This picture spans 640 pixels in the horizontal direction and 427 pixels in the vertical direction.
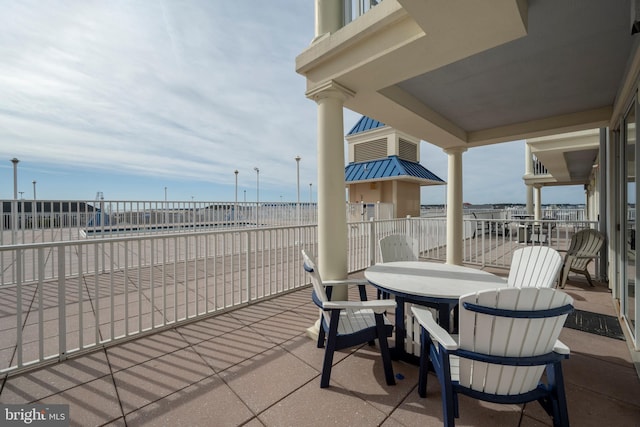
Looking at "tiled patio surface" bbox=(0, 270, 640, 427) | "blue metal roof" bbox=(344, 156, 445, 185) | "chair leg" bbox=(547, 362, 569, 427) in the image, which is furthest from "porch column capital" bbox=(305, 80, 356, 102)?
"blue metal roof" bbox=(344, 156, 445, 185)

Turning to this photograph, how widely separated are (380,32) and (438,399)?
306cm

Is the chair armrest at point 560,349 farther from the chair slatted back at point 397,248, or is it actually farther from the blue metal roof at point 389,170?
the blue metal roof at point 389,170

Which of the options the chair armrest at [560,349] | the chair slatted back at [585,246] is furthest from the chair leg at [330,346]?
the chair slatted back at [585,246]

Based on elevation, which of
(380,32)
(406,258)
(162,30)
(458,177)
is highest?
(162,30)

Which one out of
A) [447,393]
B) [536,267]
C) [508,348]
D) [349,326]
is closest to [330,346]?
[349,326]

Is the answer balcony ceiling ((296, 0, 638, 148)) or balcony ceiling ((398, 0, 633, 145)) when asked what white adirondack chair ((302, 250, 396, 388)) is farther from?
balcony ceiling ((398, 0, 633, 145))

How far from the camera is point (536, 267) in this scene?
2475 millimetres

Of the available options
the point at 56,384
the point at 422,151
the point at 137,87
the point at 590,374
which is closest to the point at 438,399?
the point at 590,374

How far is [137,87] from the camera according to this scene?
228 inches

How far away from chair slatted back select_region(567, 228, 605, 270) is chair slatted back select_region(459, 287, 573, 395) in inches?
181

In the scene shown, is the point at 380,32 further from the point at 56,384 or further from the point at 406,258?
the point at 56,384

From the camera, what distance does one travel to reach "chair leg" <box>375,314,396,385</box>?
202 centimetres

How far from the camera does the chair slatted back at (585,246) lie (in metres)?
4.42

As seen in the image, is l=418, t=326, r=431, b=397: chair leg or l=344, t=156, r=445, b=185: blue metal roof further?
l=344, t=156, r=445, b=185: blue metal roof
